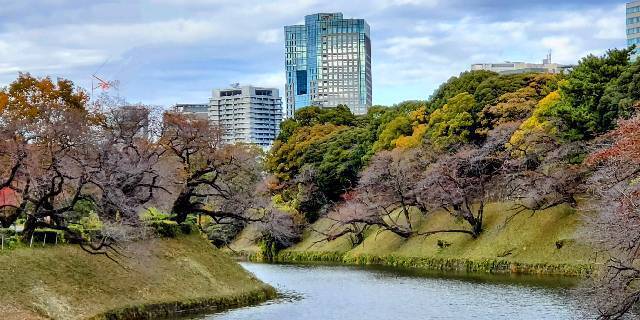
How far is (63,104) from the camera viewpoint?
56969 millimetres

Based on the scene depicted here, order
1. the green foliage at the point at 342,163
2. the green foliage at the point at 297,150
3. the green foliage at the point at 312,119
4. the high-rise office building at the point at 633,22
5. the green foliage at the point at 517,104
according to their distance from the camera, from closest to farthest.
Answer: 1. the green foliage at the point at 517,104
2. the green foliage at the point at 342,163
3. the green foliage at the point at 297,150
4. the green foliage at the point at 312,119
5. the high-rise office building at the point at 633,22

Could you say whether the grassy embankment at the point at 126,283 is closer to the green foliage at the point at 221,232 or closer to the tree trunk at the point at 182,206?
the tree trunk at the point at 182,206

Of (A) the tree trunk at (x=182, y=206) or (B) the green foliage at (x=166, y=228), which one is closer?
(B) the green foliage at (x=166, y=228)

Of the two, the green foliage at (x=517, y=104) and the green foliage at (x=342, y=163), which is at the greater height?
the green foliage at (x=517, y=104)

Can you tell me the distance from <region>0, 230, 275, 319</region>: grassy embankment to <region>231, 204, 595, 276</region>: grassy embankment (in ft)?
62.9

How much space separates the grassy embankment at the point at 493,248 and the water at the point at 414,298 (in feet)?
14.1

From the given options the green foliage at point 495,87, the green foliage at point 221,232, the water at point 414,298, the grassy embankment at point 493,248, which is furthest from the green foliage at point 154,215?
the green foliage at point 495,87

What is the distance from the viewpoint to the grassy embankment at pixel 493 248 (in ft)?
171

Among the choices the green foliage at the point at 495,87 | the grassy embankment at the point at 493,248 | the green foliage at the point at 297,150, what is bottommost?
the grassy embankment at the point at 493,248

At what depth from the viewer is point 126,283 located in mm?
Answer: 35344

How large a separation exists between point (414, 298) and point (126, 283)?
1354 centimetres

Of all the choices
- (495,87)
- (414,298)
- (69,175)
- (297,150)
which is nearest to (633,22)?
(297,150)

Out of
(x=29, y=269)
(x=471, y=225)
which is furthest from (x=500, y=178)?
(x=29, y=269)

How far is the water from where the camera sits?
33781mm
